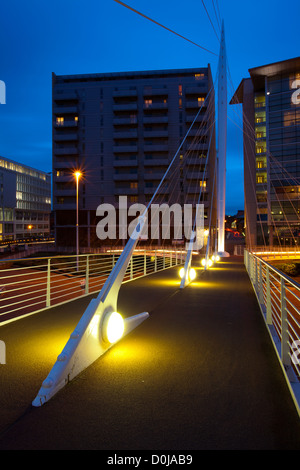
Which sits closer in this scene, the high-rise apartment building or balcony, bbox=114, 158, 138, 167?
the high-rise apartment building

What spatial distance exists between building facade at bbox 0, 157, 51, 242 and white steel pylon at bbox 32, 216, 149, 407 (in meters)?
86.3

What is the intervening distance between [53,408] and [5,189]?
102781 mm

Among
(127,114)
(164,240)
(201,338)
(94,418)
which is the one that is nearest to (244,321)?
(201,338)

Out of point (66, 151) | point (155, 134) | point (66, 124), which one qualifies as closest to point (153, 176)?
point (155, 134)

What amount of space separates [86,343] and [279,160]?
5592cm

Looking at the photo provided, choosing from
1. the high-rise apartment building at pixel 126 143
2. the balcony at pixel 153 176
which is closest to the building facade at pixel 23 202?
the high-rise apartment building at pixel 126 143

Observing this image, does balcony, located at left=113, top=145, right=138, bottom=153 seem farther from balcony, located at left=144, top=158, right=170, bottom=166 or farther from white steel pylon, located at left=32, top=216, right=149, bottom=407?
white steel pylon, located at left=32, top=216, right=149, bottom=407

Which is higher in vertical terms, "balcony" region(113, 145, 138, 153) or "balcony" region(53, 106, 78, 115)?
"balcony" region(53, 106, 78, 115)

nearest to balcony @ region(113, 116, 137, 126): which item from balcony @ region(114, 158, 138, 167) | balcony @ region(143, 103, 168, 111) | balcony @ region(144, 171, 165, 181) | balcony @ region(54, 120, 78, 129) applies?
balcony @ region(143, 103, 168, 111)

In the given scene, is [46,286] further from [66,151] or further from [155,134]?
[66,151]

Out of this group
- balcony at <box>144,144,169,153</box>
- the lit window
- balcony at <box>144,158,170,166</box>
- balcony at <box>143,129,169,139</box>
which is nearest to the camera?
balcony at <box>144,158,170,166</box>

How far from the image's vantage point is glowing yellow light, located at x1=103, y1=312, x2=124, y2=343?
210 inches

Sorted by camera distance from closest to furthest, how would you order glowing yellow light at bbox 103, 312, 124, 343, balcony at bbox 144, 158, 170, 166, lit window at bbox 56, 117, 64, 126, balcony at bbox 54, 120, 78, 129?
glowing yellow light at bbox 103, 312, 124, 343, balcony at bbox 144, 158, 170, 166, balcony at bbox 54, 120, 78, 129, lit window at bbox 56, 117, 64, 126

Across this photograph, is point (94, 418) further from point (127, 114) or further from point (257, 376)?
point (127, 114)
